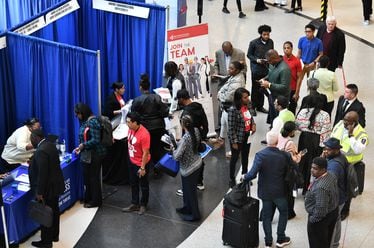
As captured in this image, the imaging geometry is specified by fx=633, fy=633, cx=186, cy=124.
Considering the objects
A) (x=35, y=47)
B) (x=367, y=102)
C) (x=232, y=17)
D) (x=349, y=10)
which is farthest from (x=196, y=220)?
(x=349, y=10)

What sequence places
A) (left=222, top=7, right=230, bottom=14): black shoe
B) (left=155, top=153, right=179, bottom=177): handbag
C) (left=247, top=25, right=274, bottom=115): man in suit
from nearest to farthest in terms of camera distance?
(left=155, top=153, right=179, bottom=177): handbag → (left=247, top=25, right=274, bottom=115): man in suit → (left=222, top=7, right=230, bottom=14): black shoe

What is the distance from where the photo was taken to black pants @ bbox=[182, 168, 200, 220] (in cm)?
732

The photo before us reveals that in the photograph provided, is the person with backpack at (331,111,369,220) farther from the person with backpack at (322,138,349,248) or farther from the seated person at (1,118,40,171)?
the seated person at (1,118,40,171)

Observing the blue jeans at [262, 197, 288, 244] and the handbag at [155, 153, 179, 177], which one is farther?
the handbag at [155, 153, 179, 177]

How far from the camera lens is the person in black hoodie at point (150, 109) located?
8297 millimetres

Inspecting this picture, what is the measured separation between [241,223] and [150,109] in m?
2.23

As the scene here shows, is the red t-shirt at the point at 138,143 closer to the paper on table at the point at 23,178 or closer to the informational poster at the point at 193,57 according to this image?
the paper on table at the point at 23,178

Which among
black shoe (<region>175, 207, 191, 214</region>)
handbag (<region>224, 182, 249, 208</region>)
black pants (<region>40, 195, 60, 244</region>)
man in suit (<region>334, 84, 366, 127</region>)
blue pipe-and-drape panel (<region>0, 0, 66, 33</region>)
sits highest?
blue pipe-and-drape panel (<region>0, 0, 66, 33</region>)

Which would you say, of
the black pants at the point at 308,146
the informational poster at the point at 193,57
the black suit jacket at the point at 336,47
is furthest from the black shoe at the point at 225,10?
the black pants at the point at 308,146

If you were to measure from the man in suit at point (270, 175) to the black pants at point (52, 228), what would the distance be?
6.88 feet

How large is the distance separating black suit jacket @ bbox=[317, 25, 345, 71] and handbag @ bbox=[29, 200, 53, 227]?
19.3 feet

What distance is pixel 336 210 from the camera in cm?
630

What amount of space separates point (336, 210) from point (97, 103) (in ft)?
10.6

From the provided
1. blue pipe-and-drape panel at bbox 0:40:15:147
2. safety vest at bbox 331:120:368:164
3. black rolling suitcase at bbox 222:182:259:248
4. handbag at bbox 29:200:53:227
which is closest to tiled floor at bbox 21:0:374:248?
black rolling suitcase at bbox 222:182:259:248
